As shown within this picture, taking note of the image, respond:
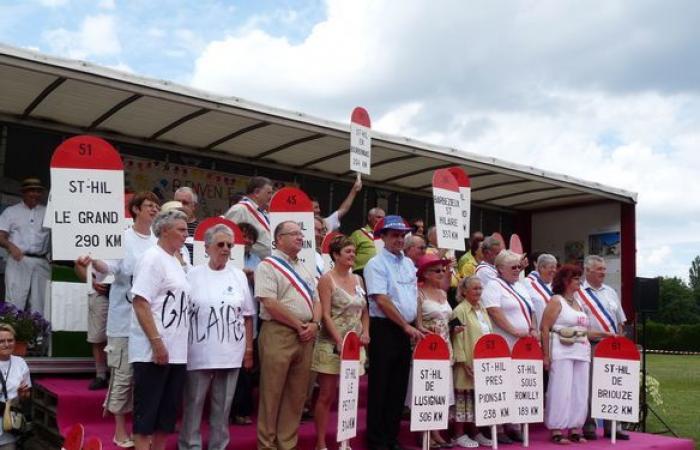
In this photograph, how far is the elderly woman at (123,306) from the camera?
498 centimetres

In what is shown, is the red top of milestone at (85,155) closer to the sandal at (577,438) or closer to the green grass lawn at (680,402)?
the sandal at (577,438)

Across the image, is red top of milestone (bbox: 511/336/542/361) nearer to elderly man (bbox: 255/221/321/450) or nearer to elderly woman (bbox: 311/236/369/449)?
elderly woman (bbox: 311/236/369/449)

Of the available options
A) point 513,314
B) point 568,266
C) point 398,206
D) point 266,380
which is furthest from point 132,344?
point 398,206

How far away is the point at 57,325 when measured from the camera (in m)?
6.82

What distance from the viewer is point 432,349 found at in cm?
589

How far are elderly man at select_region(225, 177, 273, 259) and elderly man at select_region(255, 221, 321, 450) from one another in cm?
111

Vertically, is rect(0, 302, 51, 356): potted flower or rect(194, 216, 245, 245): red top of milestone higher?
rect(194, 216, 245, 245): red top of milestone

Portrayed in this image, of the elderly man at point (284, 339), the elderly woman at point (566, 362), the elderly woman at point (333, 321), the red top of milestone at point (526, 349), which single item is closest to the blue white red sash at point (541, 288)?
the elderly woman at point (566, 362)

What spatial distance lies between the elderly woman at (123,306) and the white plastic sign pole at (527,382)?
3.15 meters

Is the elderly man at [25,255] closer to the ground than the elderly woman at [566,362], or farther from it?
farther from it

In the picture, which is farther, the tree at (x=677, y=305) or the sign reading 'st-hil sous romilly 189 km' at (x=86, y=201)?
the tree at (x=677, y=305)

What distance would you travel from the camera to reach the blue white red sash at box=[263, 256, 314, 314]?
524 centimetres

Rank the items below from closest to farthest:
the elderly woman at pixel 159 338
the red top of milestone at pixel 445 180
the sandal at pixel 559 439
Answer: the elderly woman at pixel 159 338 < the sandal at pixel 559 439 < the red top of milestone at pixel 445 180

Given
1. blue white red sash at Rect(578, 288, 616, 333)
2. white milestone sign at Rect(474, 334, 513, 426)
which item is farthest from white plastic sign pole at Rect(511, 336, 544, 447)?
blue white red sash at Rect(578, 288, 616, 333)
